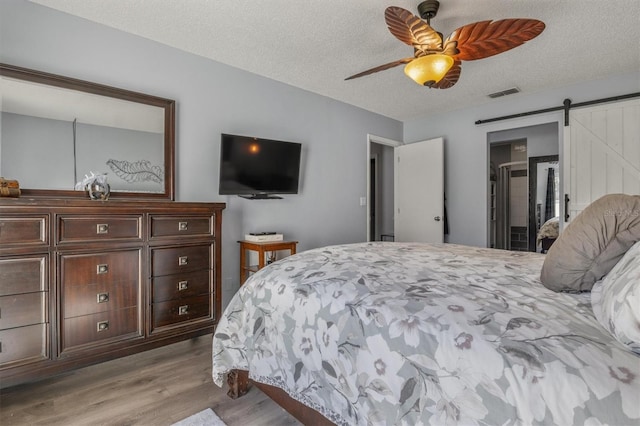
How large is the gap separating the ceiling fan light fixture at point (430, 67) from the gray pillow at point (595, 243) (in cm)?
137

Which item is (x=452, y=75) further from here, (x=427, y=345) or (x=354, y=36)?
(x=427, y=345)

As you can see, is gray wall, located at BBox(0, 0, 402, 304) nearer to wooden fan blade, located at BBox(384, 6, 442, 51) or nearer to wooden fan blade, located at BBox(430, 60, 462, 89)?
wooden fan blade, located at BBox(430, 60, 462, 89)

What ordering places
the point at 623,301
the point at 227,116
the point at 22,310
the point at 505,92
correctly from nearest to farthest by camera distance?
the point at 623,301 → the point at 22,310 → the point at 227,116 → the point at 505,92

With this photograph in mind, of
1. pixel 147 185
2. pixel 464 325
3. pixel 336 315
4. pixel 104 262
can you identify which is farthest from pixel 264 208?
pixel 464 325

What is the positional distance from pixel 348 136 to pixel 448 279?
3325 mm

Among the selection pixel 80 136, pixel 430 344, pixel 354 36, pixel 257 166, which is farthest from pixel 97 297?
pixel 354 36

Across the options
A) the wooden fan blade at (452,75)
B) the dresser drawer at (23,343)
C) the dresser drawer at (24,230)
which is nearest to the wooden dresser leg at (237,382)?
the dresser drawer at (23,343)

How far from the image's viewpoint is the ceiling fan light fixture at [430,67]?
7.21 feet

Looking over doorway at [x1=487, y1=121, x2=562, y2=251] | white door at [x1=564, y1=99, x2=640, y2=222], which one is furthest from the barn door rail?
doorway at [x1=487, y1=121, x2=562, y2=251]

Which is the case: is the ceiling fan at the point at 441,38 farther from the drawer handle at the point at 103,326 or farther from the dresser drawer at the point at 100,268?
the drawer handle at the point at 103,326

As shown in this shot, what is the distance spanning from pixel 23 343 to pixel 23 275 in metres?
0.38

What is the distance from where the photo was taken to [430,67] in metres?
2.22

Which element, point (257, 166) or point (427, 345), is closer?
point (427, 345)

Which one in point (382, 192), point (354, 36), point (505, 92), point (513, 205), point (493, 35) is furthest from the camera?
point (513, 205)
